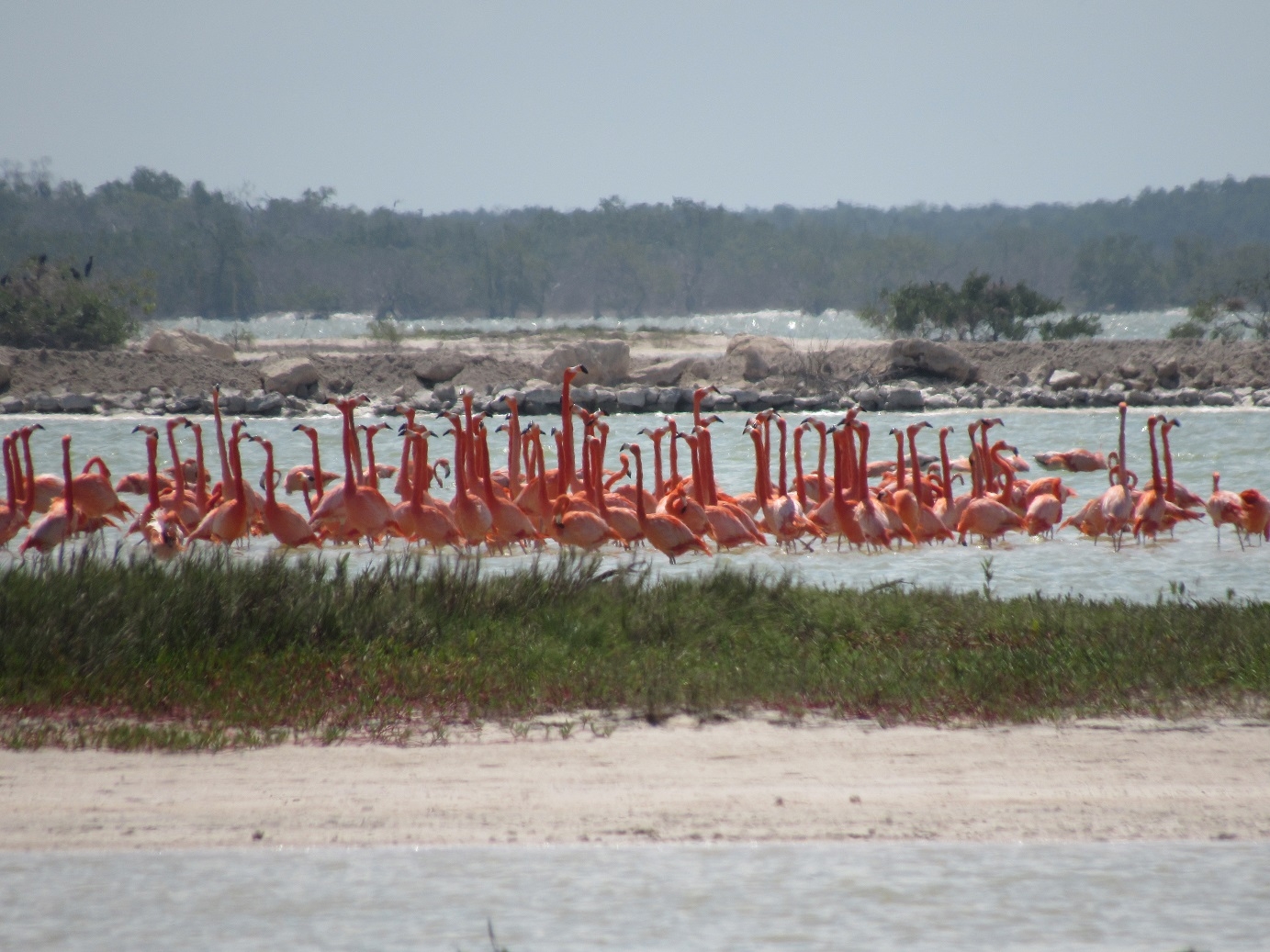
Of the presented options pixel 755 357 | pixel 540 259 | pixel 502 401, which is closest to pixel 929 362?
pixel 755 357

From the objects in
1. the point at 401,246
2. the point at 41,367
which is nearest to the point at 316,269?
the point at 401,246

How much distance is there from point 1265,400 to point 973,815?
27.1 metres

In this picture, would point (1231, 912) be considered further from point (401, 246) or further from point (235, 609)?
point (401, 246)

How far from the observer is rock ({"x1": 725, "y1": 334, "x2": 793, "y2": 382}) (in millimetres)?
32844

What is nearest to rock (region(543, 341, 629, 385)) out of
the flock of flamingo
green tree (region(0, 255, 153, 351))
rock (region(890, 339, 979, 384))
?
rock (region(890, 339, 979, 384))

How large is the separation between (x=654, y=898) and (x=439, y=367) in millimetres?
30875

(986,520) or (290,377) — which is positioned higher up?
(290,377)

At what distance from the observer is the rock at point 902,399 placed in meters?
29.7

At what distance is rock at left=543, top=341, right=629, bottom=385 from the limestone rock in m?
9.12

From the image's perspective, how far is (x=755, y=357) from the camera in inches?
1300

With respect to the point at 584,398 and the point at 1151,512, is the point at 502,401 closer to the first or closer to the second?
the point at 584,398

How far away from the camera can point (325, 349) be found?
41.6 metres

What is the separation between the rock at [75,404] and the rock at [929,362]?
58.3 feet

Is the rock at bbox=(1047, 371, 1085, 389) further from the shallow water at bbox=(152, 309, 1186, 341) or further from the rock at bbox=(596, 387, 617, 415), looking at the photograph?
the shallow water at bbox=(152, 309, 1186, 341)
